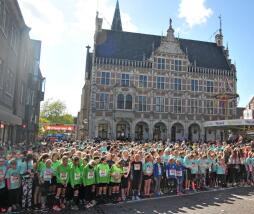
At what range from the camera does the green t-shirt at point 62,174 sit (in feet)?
28.2

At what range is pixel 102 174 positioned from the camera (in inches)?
363

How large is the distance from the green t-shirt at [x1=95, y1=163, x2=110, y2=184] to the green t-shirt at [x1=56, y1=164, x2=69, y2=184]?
40.9 inches

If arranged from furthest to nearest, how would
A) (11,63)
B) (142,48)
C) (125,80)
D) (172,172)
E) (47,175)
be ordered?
(142,48), (125,80), (11,63), (172,172), (47,175)

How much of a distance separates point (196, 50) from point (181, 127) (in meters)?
13.7

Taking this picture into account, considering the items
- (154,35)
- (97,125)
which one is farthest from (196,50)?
(97,125)

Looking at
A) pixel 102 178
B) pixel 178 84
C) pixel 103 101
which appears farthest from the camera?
pixel 178 84

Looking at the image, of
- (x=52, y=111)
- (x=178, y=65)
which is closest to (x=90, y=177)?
(x=178, y=65)

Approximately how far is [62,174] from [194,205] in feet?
14.5

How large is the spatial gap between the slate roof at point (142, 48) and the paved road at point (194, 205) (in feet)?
104

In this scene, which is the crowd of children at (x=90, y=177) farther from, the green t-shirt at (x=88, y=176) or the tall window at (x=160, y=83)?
the tall window at (x=160, y=83)

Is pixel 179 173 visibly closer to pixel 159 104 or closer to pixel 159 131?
pixel 159 104

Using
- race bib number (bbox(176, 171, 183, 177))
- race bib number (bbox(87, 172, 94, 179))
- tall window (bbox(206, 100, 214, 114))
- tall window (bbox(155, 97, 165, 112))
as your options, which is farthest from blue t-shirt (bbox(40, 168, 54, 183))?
tall window (bbox(206, 100, 214, 114))

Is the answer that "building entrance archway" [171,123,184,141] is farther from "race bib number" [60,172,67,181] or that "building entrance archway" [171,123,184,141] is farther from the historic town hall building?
"race bib number" [60,172,67,181]

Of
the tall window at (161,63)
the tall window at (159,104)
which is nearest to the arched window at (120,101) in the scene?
the tall window at (159,104)
